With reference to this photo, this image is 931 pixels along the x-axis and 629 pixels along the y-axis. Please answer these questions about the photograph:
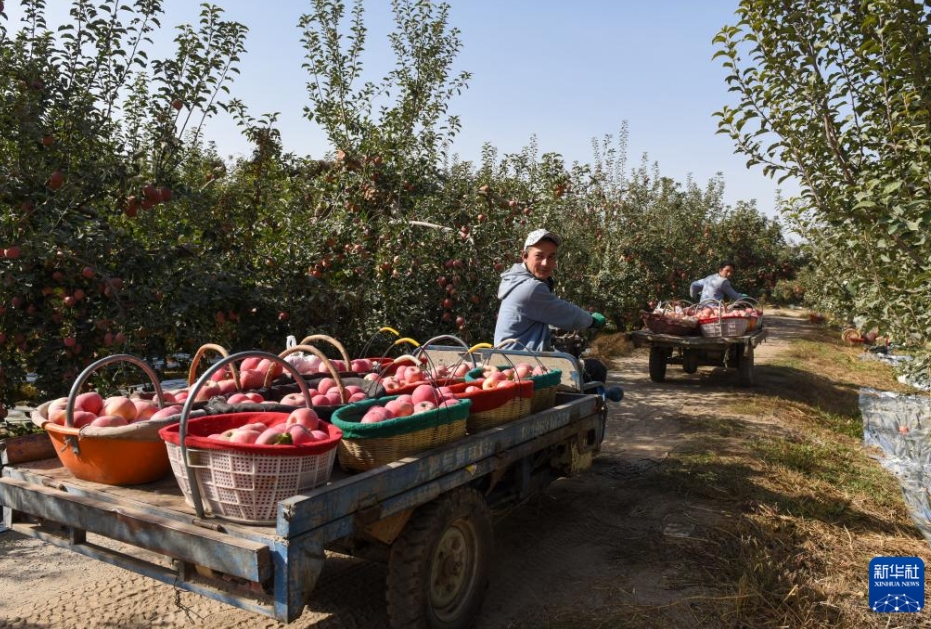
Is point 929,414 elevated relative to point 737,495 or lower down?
elevated

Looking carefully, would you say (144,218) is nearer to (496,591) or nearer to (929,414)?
(496,591)

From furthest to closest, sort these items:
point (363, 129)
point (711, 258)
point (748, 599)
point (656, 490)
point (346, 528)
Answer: point (711, 258)
point (363, 129)
point (656, 490)
point (748, 599)
point (346, 528)

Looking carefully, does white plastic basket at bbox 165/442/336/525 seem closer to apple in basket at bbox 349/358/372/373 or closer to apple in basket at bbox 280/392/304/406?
apple in basket at bbox 280/392/304/406

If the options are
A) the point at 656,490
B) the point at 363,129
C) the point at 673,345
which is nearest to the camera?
the point at 656,490

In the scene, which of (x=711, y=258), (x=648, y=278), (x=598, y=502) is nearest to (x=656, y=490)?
(x=598, y=502)

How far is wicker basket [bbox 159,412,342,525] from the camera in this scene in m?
2.33

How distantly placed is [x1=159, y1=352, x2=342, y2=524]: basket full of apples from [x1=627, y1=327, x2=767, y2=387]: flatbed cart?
8259 mm

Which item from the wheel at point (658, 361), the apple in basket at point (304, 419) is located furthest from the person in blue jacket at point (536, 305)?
the wheel at point (658, 361)

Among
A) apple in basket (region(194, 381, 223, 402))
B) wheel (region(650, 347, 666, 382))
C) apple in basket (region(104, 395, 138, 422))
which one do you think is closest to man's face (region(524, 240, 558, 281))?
apple in basket (region(194, 381, 223, 402))

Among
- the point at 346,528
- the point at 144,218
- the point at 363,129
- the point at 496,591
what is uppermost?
the point at 363,129

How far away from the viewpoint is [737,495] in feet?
16.7

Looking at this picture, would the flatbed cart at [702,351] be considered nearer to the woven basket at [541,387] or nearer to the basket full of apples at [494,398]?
the woven basket at [541,387]

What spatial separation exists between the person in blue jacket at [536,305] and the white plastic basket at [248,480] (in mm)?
2554

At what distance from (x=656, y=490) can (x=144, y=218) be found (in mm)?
4795
